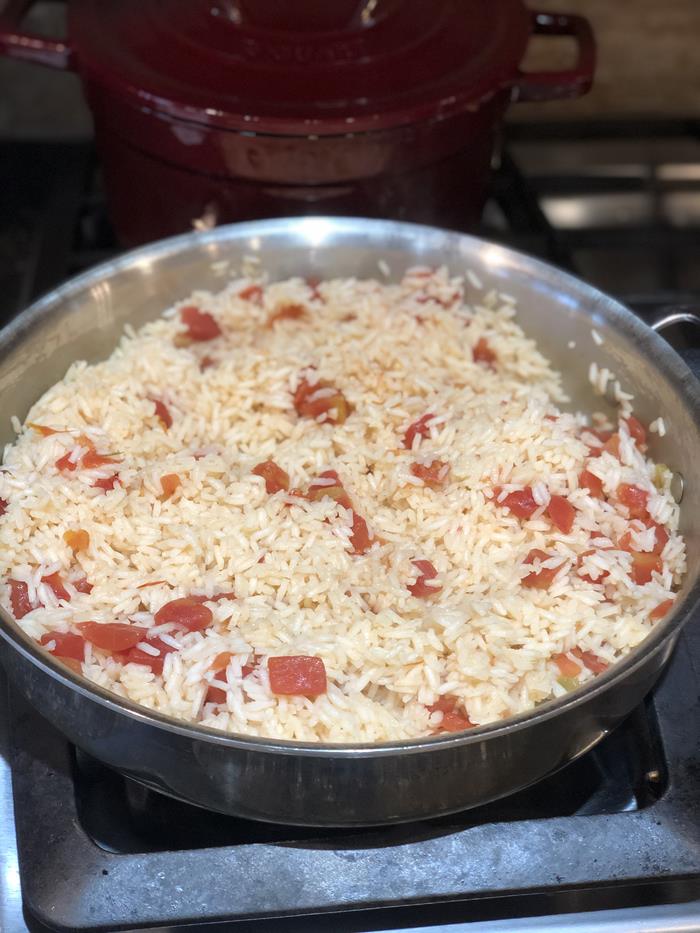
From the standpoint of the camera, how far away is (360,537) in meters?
1.45

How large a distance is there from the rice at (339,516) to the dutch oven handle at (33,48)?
20.7 inches

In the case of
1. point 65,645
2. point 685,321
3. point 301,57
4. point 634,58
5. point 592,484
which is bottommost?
point 65,645

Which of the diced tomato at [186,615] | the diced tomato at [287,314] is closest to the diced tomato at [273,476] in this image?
the diced tomato at [186,615]

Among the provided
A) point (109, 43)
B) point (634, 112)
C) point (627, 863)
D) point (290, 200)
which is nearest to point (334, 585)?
point (627, 863)

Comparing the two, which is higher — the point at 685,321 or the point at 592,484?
the point at 685,321

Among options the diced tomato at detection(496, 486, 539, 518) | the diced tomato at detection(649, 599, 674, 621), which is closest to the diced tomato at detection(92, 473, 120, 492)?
the diced tomato at detection(496, 486, 539, 518)

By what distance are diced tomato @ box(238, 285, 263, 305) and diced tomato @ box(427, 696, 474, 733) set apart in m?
0.86

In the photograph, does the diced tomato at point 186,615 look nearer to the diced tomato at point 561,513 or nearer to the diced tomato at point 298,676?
the diced tomato at point 298,676

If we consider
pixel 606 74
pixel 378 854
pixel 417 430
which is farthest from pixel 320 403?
pixel 606 74

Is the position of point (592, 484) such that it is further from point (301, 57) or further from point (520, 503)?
point (301, 57)

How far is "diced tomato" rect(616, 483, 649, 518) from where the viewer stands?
148cm

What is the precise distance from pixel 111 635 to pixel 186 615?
0.32 ft

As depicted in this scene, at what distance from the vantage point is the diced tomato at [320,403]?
166 centimetres

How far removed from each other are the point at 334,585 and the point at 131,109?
978 mm
